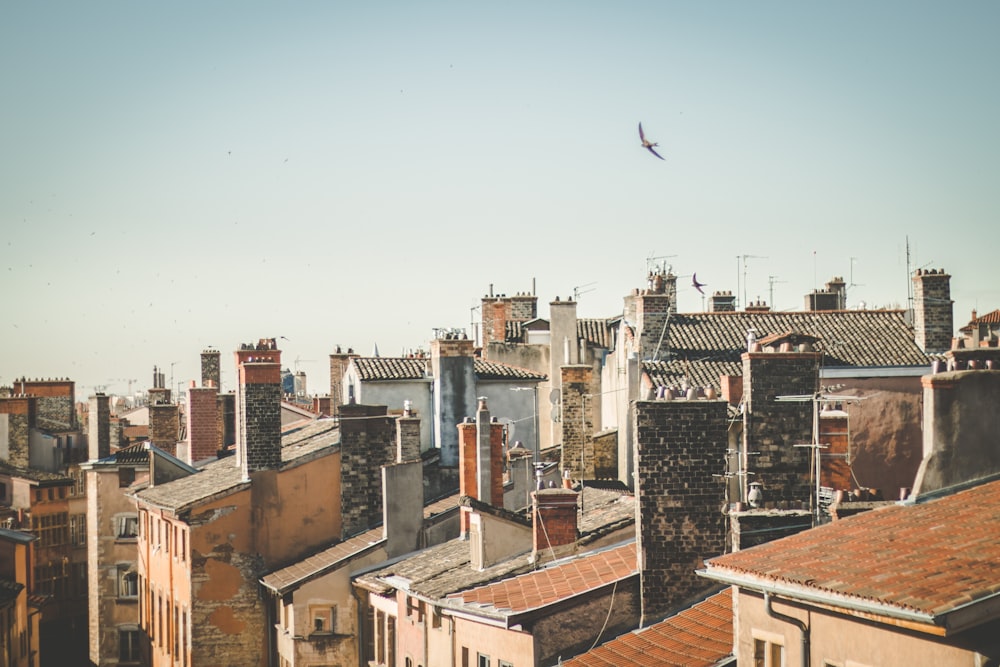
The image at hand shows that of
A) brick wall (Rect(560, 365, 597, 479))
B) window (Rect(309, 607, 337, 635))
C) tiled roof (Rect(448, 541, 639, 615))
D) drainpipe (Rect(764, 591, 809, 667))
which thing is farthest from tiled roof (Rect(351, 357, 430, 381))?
drainpipe (Rect(764, 591, 809, 667))

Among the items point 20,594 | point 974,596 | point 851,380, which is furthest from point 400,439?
point 974,596

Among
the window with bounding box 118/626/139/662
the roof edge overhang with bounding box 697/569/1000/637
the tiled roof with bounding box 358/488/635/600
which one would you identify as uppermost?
the roof edge overhang with bounding box 697/569/1000/637

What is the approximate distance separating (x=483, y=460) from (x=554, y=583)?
31.5 feet

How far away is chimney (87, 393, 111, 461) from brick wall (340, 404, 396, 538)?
23.5 m

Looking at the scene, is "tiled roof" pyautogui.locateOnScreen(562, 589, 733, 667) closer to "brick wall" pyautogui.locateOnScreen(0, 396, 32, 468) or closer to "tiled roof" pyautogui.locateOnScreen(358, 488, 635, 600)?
"tiled roof" pyautogui.locateOnScreen(358, 488, 635, 600)

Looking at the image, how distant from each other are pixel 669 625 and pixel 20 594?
3270cm

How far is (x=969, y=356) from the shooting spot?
59.4 feet

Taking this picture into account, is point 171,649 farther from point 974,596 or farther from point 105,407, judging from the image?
point 974,596

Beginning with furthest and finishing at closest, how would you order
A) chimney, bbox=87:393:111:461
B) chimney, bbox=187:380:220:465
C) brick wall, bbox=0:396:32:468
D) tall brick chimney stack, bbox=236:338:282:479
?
1. brick wall, bbox=0:396:32:468
2. chimney, bbox=87:393:111:461
3. chimney, bbox=187:380:220:465
4. tall brick chimney stack, bbox=236:338:282:479

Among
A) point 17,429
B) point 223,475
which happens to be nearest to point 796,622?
point 223,475

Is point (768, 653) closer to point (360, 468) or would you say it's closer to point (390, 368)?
point (360, 468)

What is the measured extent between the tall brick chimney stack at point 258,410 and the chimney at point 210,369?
19.3 m

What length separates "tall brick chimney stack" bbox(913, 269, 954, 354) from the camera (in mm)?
44906

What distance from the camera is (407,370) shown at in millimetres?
49062
